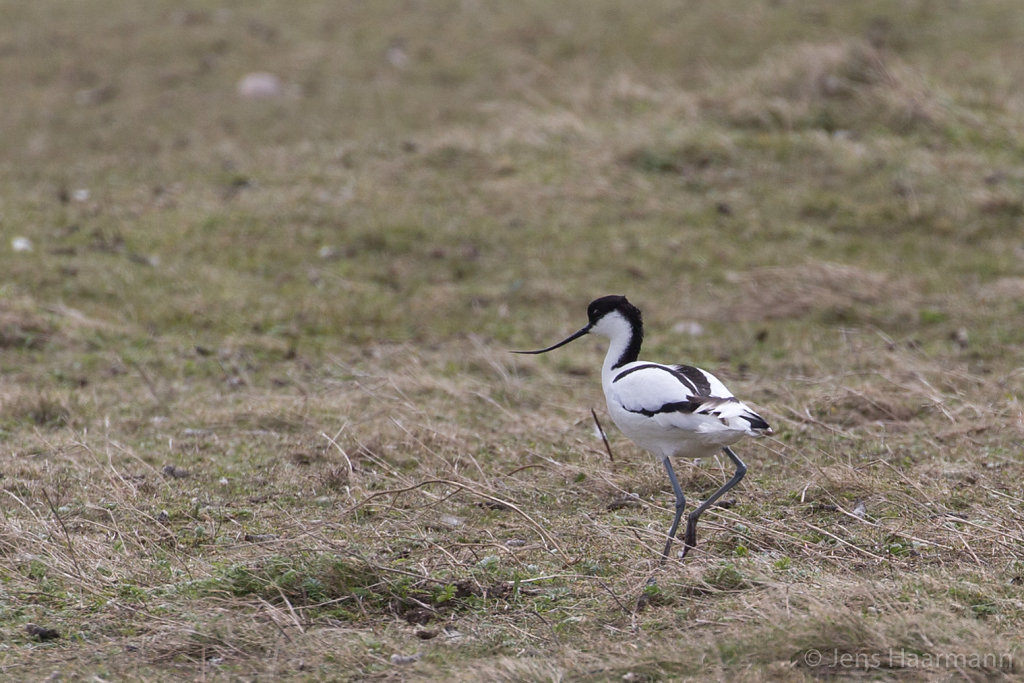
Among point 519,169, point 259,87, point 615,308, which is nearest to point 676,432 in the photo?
point 615,308

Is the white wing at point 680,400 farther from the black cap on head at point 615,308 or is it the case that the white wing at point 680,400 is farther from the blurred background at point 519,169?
the blurred background at point 519,169

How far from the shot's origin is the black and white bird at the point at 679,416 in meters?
4.61

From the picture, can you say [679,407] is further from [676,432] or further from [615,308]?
[615,308]

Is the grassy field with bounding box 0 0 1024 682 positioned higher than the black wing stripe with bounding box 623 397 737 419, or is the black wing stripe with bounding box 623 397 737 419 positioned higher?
the black wing stripe with bounding box 623 397 737 419

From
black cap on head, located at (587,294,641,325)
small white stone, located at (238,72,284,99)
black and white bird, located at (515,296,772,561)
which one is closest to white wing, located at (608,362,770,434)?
black and white bird, located at (515,296,772,561)

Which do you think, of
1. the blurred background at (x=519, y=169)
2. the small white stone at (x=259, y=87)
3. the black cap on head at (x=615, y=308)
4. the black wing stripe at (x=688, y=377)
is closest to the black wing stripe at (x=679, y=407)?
the black wing stripe at (x=688, y=377)

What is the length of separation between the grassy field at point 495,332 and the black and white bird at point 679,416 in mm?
231

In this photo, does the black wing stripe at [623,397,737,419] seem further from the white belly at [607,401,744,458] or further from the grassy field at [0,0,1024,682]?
the grassy field at [0,0,1024,682]

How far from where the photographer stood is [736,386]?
24.2 ft

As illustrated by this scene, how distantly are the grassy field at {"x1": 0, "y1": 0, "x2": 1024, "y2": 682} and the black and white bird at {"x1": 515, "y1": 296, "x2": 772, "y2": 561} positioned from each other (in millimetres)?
231

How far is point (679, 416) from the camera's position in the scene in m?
4.72

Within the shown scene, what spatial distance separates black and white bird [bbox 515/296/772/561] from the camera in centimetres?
461

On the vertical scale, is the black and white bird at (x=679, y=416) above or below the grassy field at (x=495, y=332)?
above

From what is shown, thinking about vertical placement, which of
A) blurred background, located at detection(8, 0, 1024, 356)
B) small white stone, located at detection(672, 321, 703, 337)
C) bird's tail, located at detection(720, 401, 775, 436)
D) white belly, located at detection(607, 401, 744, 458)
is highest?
bird's tail, located at detection(720, 401, 775, 436)
